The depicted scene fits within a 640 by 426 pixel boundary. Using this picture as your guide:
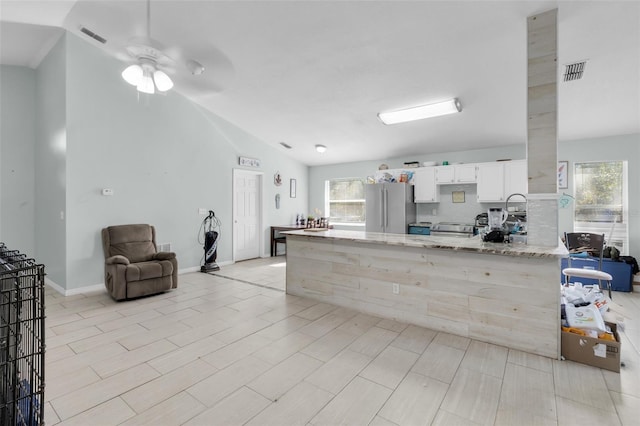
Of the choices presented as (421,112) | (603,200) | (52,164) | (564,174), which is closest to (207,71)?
(52,164)

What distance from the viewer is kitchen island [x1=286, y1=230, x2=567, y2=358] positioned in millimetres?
2494

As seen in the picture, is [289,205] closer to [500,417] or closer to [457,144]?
[457,144]

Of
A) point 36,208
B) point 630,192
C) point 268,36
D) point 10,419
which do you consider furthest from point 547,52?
point 36,208

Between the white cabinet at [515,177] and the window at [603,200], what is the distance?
33.1 inches

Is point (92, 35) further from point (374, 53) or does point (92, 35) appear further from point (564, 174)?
point (564, 174)

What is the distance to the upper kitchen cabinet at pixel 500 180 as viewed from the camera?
5195mm

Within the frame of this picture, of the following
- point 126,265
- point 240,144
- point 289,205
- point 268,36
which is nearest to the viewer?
point 268,36

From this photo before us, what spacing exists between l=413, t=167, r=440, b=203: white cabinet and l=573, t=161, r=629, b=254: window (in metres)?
2.20

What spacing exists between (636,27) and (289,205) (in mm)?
6355

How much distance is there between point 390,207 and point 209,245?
3.53 meters

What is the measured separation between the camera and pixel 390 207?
20.1 ft

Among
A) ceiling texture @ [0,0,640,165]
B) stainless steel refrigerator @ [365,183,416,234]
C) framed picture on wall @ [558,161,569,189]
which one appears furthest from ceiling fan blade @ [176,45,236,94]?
framed picture on wall @ [558,161,569,189]

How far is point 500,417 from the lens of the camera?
5.74 ft

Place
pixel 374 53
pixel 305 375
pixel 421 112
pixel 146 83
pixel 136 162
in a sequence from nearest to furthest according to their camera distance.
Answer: pixel 305 375 → pixel 146 83 → pixel 374 53 → pixel 421 112 → pixel 136 162
